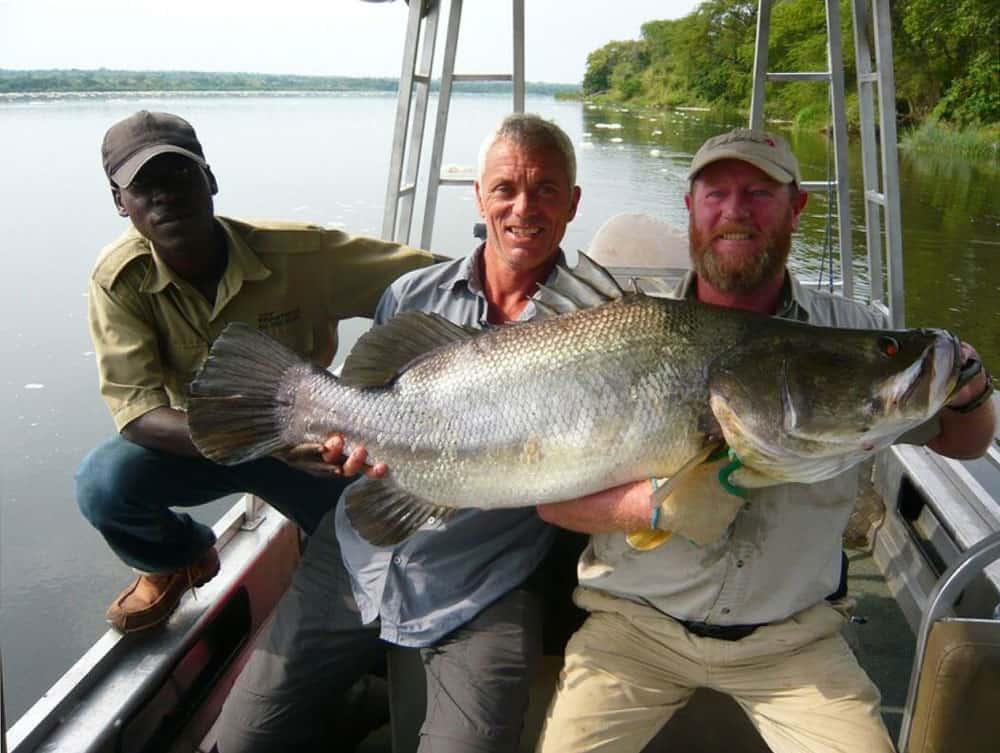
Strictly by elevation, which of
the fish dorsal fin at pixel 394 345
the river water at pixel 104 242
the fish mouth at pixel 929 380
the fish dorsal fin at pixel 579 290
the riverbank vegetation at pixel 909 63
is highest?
the riverbank vegetation at pixel 909 63

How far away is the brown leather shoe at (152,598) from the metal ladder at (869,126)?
127 inches

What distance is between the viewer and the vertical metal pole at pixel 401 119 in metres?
4.15

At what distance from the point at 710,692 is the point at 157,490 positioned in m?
1.99

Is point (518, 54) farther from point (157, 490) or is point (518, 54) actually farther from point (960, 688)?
point (960, 688)

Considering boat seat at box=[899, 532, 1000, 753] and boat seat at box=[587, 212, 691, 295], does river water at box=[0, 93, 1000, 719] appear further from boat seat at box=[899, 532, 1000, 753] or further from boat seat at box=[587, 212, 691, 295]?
boat seat at box=[899, 532, 1000, 753]

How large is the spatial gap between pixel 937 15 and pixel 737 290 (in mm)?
39396

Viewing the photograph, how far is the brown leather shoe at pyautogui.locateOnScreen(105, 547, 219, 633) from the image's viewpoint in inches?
106

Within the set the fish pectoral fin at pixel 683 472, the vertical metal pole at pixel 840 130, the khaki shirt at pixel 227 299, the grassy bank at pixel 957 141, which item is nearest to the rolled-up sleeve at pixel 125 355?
the khaki shirt at pixel 227 299

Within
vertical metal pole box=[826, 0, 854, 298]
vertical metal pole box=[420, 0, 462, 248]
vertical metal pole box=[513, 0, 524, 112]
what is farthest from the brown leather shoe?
vertical metal pole box=[826, 0, 854, 298]

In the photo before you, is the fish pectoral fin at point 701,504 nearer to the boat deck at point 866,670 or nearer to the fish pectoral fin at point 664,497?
the fish pectoral fin at point 664,497

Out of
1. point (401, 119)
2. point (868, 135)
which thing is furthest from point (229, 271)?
point (868, 135)

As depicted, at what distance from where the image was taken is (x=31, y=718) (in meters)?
2.33

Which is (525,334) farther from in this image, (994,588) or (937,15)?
(937,15)

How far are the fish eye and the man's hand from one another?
1275 millimetres
